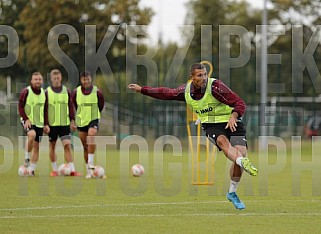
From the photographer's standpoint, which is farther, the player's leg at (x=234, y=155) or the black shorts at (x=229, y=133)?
the black shorts at (x=229, y=133)

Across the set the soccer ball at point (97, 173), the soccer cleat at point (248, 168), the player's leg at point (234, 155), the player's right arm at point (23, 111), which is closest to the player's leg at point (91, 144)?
the soccer ball at point (97, 173)

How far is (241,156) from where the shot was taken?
12750mm

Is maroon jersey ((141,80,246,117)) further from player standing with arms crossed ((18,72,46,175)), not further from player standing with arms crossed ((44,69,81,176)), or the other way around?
player standing with arms crossed ((18,72,46,175))

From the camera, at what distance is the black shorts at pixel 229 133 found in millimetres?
13086

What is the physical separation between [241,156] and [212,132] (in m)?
0.70

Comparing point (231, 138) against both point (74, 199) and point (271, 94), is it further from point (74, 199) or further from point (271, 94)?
point (271, 94)

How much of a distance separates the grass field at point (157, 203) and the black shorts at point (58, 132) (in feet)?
2.94

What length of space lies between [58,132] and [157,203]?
664cm

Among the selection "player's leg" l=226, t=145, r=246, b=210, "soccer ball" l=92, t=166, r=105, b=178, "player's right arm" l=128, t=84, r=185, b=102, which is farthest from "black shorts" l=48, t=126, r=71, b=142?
"player's leg" l=226, t=145, r=246, b=210

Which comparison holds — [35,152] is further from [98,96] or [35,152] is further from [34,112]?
[98,96]

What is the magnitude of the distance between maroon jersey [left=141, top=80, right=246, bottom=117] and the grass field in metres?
1.51

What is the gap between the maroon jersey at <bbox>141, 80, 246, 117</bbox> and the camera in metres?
12.9

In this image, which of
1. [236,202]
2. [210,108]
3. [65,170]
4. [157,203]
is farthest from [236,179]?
[65,170]

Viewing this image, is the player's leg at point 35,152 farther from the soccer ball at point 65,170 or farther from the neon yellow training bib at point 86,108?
the neon yellow training bib at point 86,108
